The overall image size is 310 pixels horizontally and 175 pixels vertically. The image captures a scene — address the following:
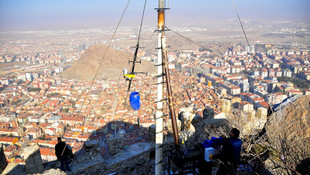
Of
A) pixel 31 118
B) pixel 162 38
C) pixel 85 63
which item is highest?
pixel 162 38

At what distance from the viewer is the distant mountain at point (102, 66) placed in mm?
29036

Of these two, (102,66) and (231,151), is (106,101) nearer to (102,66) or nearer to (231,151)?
(102,66)

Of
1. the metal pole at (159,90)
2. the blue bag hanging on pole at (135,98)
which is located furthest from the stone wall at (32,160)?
the metal pole at (159,90)

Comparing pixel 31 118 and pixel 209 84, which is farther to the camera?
pixel 209 84

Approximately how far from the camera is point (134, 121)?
42.9 ft

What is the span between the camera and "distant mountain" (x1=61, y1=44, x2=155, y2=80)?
95.3ft

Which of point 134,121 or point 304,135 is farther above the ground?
point 304,135

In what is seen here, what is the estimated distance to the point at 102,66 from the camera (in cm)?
3109

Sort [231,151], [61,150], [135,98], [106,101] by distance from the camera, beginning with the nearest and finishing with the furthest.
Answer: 1. [231,151]
2. [135,98]
3. [61,150]
4. [106,101]

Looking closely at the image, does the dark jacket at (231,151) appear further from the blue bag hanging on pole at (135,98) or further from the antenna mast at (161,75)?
the blue bag hanging on pole at (135,98)

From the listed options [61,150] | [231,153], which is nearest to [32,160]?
[61,150]

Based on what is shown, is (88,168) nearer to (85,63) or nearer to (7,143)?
(7,143)

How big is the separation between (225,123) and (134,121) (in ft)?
23.5

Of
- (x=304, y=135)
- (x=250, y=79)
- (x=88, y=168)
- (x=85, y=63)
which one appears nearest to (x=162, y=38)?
(x=88, y=168)
